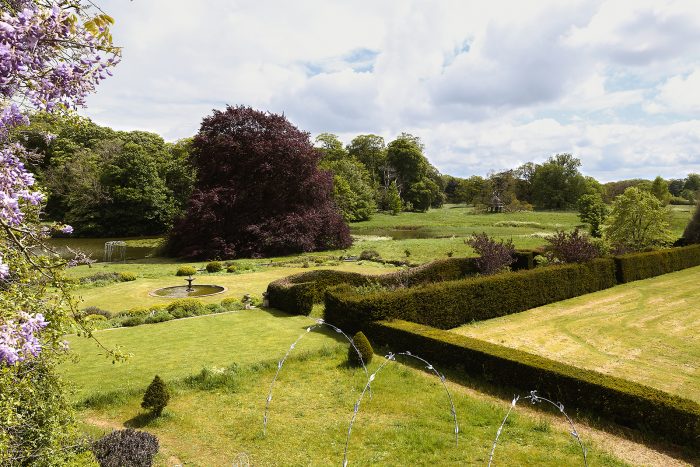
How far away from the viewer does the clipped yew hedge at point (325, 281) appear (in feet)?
55.7

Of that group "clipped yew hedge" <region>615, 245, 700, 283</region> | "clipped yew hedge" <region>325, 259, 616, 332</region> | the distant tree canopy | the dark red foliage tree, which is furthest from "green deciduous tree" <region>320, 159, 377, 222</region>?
"clipped yew hedge" <region>325, 259, 616, 332</region>

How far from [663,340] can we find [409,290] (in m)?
7.77

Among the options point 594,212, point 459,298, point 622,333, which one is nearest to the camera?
point 622,333

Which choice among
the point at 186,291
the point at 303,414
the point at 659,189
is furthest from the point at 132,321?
the point at 659,189

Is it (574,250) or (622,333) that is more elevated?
(574,250)

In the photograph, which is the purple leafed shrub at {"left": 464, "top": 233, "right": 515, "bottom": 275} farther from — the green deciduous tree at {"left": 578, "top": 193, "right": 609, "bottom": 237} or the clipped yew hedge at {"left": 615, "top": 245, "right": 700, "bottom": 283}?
the green deciduous tree at {"left": 578, "top": 193, "right": 609, "bottom": 237}

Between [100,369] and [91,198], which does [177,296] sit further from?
[91,198]

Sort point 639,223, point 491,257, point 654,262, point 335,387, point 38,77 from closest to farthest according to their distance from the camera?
A: point 38,77 < point 335,387 < point 491,257 < point 654,262 < point 639,223

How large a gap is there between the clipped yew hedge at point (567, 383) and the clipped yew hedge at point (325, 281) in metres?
4.84

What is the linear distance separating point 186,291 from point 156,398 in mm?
12899

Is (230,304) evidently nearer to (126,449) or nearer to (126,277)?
(126,277)

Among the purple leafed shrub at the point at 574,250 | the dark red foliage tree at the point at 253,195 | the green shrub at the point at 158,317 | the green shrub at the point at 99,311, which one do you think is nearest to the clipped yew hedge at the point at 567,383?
the green shrub at the point at 158,317

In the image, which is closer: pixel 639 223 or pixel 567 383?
pixel 567 383

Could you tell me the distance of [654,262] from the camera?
25016 millimetres
